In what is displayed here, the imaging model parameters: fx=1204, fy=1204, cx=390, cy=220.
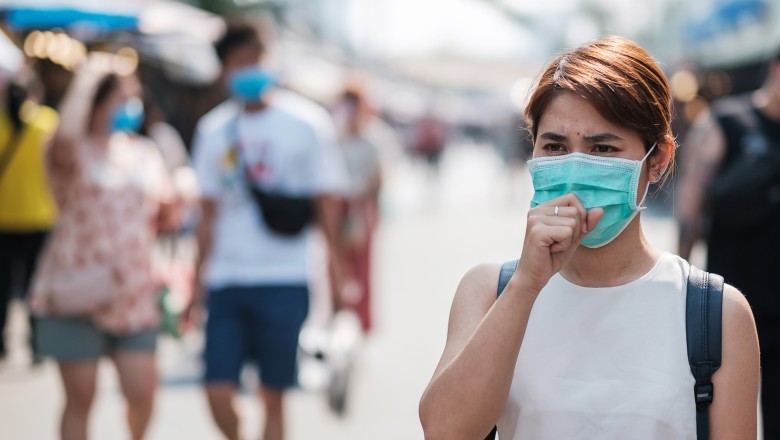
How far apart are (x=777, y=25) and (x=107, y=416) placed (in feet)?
56.9

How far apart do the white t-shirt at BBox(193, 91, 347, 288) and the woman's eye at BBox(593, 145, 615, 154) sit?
9.84 feet

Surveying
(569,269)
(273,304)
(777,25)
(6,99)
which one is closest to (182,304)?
(273,304)

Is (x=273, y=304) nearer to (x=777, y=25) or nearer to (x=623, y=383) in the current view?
(x=623, y=383)

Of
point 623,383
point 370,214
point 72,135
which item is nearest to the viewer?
point 623,383

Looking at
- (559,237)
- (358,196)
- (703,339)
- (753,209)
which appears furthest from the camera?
(358,196)

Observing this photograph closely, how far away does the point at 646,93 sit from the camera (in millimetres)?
2457

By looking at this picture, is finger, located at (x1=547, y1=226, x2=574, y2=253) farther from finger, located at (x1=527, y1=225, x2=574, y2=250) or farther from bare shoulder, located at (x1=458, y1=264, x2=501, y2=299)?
bare shoulder, located at (x1=458, y1=264, x2=501, y2=299)

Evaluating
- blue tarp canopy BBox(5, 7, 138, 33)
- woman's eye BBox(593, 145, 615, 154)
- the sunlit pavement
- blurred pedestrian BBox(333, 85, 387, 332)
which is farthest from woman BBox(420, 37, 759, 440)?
blue tarp canopy BBox(5, 7, 138, 33)

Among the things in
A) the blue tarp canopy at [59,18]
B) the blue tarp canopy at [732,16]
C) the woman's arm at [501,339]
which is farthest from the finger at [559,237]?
the blue tarp canopy at [732,16]

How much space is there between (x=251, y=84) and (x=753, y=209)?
225 centimetres

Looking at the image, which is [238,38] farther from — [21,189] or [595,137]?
[595,137]

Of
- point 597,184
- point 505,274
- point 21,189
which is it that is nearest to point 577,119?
point 597,184

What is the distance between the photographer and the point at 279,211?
5.37 m

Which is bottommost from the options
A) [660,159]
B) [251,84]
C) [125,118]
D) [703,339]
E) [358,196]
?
[358,196]
